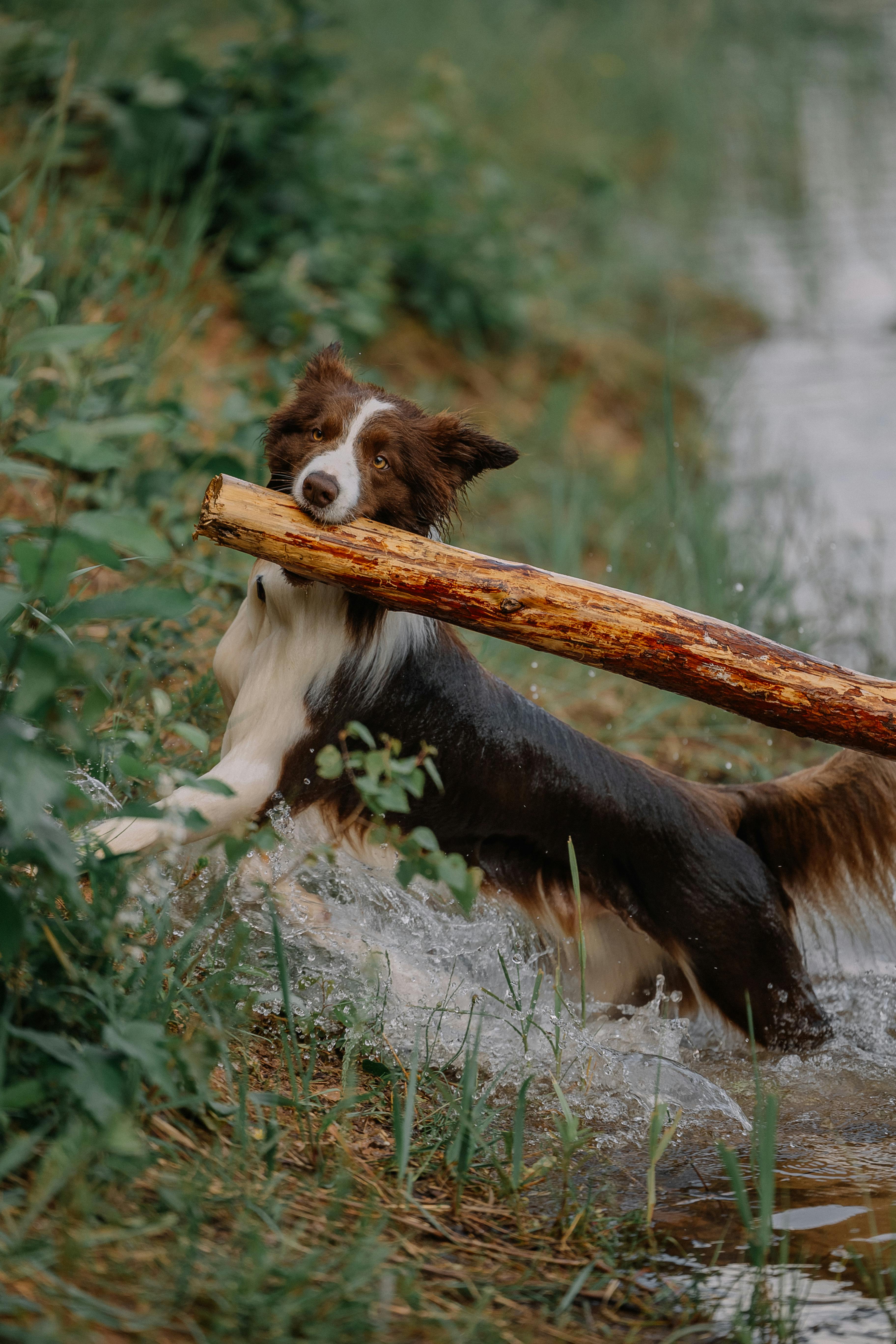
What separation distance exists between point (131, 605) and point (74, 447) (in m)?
0.30

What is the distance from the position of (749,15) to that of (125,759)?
717 inches

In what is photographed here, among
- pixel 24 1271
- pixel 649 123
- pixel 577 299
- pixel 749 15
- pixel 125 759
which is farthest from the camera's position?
pixel 749 15

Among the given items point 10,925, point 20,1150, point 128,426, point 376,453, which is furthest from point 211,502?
point 20,1150

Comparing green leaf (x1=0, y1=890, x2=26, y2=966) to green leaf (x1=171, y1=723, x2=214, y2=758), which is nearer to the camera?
green leaf (x1=0, y1=890, x2=26, y2=966)

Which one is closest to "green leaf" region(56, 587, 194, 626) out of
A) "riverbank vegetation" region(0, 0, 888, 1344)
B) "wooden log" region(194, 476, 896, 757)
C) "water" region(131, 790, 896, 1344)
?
"riverbank vegetation" region(0, 0, 888, 1344)

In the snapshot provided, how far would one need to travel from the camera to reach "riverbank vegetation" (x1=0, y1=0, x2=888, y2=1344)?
2314mm

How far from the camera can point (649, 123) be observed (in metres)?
14.8

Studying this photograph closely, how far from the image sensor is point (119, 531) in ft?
7.26

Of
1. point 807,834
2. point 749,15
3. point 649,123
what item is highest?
point 749,15

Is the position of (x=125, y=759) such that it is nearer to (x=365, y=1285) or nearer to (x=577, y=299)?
(x=365, y=1285)

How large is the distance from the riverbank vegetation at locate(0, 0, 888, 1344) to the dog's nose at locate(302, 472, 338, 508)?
42 centimetres

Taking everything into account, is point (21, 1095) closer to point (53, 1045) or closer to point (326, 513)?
point (53, 1045)

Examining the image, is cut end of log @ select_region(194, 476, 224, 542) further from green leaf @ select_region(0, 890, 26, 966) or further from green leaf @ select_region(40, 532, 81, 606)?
green leaf @ select_region(0, 890, 26, 966)

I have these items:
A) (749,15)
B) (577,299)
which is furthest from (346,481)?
(749,15)
